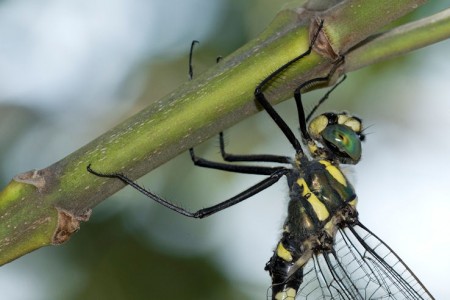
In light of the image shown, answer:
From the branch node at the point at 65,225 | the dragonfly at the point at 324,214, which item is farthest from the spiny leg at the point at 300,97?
the branch node at the point at 65,225

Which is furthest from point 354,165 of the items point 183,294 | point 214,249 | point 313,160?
point 214,249

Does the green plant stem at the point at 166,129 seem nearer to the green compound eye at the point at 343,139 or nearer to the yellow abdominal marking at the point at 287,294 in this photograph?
the green compound eye at the point at 343,139

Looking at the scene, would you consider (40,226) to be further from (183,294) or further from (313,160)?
(183,294)

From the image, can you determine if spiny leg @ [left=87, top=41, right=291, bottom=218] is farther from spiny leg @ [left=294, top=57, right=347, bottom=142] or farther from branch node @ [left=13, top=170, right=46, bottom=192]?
branch node @ [left=13, top=170, right=46, bottom=192]

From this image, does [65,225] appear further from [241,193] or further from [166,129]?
[241,193]


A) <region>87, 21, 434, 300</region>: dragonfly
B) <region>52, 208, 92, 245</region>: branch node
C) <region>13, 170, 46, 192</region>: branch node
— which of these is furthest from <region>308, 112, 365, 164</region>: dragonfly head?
<region>13, 170, 46, 192</region>: branch node

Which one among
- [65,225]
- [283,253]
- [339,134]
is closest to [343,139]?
[339,134]

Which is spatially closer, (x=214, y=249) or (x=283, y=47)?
(x=283, y=47)

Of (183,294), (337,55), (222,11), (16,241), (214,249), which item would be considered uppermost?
(222,11)
